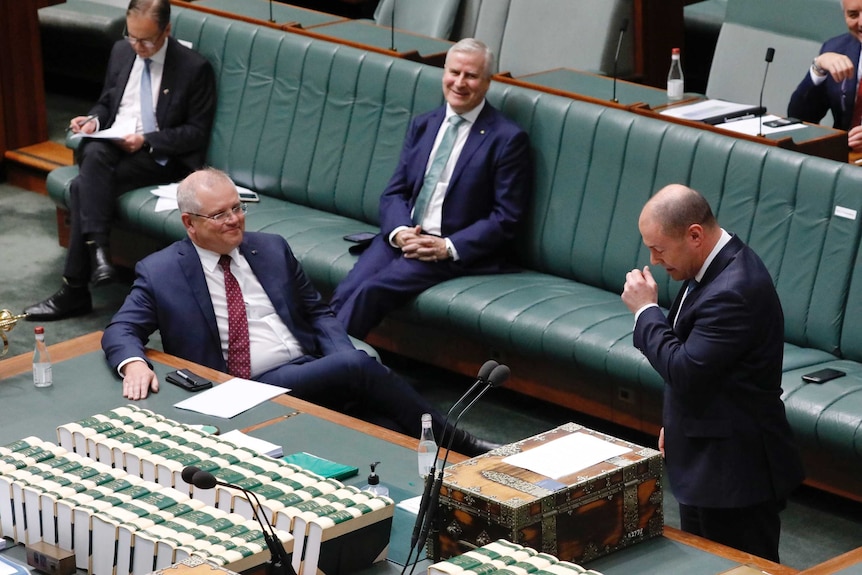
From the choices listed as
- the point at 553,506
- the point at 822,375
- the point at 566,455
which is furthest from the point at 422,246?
the point at 553,506

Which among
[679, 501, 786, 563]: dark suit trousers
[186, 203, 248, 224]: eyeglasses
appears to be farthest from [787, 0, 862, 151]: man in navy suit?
[186, 203, 248, 224]: eyeglasses

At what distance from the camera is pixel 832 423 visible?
4.45 metres

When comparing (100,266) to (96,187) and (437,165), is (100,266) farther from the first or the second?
(437,165)

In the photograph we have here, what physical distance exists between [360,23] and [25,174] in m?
2.12

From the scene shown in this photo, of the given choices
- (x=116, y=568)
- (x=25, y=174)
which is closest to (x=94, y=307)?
(x=25, y=174)

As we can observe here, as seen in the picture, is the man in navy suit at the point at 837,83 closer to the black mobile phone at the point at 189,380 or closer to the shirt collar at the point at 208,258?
the shirt collar at the point at 208,258

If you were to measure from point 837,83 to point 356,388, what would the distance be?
2490 mm

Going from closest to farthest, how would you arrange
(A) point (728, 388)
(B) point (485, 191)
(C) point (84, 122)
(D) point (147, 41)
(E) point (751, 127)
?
(A) point (728, 388) → (E) point (751, 127) → (B) point (485, 191) → (D) point (147, 41) → (C) point (84, 122)

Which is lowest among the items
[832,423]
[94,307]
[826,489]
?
[94,307]

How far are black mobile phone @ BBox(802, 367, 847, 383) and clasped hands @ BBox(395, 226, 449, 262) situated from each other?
149 centimetres

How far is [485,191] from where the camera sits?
224 inches

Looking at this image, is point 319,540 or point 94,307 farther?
point 94,307

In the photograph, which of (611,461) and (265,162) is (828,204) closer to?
(611,461)

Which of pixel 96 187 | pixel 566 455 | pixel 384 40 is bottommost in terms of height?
pixel 96 187
